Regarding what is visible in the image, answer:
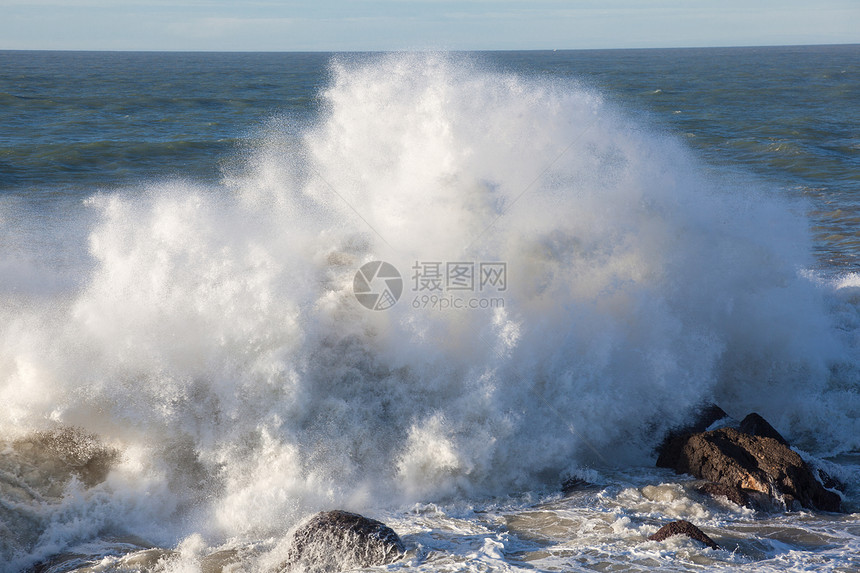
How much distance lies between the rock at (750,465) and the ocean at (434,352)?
0.21 m

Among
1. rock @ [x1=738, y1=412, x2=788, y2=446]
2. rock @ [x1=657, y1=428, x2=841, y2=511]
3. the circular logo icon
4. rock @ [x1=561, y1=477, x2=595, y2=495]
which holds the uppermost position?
the circular logo icon

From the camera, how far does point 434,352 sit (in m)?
7.14

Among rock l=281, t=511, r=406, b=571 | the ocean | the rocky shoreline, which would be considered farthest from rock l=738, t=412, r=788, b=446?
rock l=281, t=511, r=406, b=571

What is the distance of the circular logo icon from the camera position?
7.59 m

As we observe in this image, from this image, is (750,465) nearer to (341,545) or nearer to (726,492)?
(726,492)

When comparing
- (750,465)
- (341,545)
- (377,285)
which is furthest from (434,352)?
(750,465)

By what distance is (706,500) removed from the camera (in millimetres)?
5941

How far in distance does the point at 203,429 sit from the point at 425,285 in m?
2.60

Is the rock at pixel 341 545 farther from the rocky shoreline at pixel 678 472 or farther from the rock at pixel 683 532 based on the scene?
the rock at pixel 683 532

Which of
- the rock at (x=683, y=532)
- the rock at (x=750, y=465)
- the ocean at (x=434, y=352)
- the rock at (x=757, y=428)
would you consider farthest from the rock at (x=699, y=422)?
the rock at (x=683, y=532)

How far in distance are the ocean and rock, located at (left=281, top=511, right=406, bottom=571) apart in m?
0.17

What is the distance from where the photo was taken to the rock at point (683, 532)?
17.0ft

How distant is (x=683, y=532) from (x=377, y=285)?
3897 millimetres

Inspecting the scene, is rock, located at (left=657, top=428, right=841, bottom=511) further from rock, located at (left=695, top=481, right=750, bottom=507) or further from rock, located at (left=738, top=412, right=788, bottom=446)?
rock, located at (left=738, top=412, right=788, bottom=446)
